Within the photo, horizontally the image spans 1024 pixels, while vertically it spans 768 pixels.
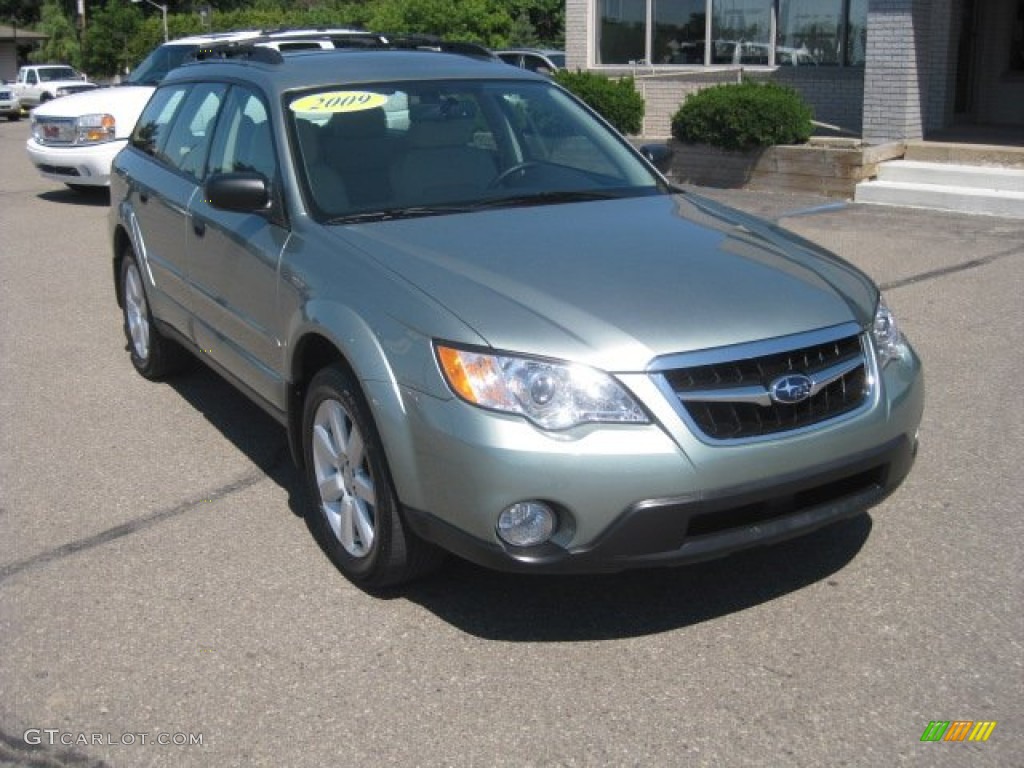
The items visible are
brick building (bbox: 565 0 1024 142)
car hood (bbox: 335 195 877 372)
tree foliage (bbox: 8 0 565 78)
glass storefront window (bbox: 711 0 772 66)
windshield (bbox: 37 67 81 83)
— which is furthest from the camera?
windshield (bbox: 37 67 81 83)

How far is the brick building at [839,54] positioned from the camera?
13.5 meters

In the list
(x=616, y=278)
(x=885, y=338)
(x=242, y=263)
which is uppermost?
(x=616, y=278)

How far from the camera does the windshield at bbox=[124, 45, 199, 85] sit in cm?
1473

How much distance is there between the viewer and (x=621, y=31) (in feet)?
63.1

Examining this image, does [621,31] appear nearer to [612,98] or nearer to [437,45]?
[612,98]

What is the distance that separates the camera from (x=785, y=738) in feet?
10.7

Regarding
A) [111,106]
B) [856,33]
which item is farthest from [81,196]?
[856,33]

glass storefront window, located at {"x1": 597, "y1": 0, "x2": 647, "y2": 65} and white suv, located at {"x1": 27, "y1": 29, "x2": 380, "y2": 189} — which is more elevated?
glass storefront window, located at {"x1": 597, "y1": 0, "x2": 647, "y2": 65}

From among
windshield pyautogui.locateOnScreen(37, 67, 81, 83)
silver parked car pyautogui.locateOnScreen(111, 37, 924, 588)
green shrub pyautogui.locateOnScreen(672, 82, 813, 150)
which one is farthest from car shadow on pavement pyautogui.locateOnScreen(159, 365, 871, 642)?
windshield pyautogui.locateOnScreen(37, 67, 81, 83)

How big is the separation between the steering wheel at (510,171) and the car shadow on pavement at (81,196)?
10.5 meters

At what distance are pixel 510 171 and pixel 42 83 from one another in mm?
39327

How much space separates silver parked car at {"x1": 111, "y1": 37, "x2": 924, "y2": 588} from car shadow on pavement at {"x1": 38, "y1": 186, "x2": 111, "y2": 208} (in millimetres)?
9922

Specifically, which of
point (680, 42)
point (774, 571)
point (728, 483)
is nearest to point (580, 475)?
point (728, 483)

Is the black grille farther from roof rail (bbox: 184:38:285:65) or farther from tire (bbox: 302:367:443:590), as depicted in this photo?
roof rail (bbox: 184:38:285:65)
